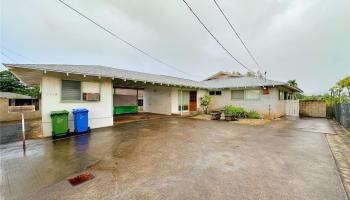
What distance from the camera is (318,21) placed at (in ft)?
37.0

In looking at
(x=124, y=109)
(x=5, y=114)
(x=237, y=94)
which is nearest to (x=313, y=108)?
(x=237, y=94)

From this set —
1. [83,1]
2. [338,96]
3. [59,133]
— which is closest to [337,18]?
[338,96]

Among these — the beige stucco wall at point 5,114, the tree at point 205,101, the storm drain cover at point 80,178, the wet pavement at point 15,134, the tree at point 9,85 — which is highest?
the tree at point 9,85

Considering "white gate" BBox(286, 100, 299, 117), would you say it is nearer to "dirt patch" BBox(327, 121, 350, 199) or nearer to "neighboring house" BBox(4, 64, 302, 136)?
"neighboring house" BBox(4, 64, 302, 136)

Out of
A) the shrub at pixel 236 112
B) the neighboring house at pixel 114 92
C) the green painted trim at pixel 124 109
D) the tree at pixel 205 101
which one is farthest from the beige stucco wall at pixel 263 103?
the green painted trim at pixel 124 109

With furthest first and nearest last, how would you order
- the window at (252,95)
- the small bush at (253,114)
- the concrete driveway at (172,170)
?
the window at (252,95) < the small bush at (253,114) < the concrete driveway at (172,170)

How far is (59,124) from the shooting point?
6.54m

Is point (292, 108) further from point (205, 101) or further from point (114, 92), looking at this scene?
point (114, 92)

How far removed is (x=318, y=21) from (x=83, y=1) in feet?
50.8

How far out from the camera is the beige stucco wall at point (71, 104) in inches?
267

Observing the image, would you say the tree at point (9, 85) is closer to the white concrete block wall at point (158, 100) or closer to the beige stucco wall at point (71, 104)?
the white concrete block wall at point (158, 100)

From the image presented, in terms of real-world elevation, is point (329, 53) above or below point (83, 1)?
above

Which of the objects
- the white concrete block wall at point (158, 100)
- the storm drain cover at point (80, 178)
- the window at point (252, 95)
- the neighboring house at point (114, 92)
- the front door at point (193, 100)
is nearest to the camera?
the storm drain cover at point (80, 178)

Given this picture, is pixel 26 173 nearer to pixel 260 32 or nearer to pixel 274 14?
pixel 274 14
